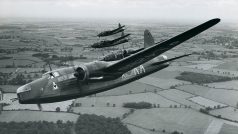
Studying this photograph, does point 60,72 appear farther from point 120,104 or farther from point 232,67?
point 232,67

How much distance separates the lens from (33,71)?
90.7m

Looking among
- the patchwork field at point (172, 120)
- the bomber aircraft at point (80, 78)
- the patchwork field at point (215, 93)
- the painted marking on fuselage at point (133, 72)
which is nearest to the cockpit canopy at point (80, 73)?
the bomber aircraft at point (80, 78)

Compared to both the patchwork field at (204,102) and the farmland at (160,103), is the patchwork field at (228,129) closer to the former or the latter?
the farmland at (160,103)

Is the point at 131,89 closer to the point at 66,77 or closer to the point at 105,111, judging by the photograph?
the point at 105,111

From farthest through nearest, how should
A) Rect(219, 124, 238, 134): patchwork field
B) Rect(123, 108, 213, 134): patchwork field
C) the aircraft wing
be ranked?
Rect(123, 108, 213, 134): patchwork field < Rect(219, 124, 238, 134): patchwork field < the aircraft wing

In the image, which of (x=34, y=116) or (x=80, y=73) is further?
(x=34, y=116)

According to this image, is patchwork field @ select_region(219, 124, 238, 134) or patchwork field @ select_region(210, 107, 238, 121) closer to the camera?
patchwork field @ select_region(219, 124, 238, 134)

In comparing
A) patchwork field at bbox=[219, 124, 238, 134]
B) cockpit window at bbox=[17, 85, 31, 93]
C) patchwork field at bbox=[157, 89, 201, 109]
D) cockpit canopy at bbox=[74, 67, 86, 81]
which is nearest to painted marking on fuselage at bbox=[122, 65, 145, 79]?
cockpit canopy at bbox=[74, 67, 86, 81]

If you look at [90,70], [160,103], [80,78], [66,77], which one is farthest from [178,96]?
[66,77]

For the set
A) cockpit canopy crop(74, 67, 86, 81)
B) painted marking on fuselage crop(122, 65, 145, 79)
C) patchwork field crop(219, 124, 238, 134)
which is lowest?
patchwork field crop(219, 124, 238, 134)

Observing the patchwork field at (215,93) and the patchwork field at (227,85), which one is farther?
the patchwork field at (227,85)

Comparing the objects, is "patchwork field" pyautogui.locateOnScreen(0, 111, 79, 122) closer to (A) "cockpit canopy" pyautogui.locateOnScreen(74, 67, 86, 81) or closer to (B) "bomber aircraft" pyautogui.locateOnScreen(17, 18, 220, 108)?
(B) "bomber aircraft" pyautogui.locateOnScreen(17, 18, 220, 108)

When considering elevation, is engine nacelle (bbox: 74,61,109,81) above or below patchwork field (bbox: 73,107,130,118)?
above

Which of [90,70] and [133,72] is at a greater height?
[90,70]
